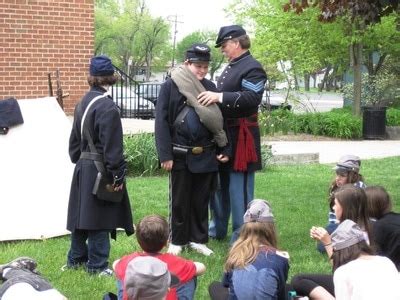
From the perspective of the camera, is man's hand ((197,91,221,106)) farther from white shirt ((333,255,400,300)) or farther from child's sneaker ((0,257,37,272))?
child's sneaker ((0,257,37,272))

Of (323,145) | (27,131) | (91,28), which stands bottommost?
(323,145)

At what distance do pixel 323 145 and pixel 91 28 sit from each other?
8408 millimetres

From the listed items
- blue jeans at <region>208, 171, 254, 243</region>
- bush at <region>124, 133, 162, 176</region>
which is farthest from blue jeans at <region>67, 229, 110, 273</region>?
bush at <region>124, 133, 162, 176</region>

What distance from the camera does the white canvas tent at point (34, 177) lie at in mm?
6773

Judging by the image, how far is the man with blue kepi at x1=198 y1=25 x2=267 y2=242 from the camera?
239 inches

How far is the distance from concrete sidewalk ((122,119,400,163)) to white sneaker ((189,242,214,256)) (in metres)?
6.13

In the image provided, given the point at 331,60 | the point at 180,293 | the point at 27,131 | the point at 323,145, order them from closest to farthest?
the point at 180,293, the point at 27,131, the point at 323,145, the point at 331,60

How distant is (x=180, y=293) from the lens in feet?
13.7

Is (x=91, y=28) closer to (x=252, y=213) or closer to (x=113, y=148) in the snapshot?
(x=113, y=148)

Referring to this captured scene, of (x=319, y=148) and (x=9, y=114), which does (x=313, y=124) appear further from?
(x=9, y=114)

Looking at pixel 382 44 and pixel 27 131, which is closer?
pixel 27 131

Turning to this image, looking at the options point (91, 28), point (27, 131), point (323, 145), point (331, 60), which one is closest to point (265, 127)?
point (323, 145)

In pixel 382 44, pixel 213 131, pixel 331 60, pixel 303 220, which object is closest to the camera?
pixel 213 131

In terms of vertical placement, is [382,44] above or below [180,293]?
above
